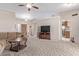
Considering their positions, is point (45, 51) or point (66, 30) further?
point (66, 30)

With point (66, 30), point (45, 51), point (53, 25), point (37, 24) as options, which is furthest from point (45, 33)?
point (45, 51)

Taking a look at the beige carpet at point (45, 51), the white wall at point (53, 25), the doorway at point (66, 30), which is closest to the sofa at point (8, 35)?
the beige carpet at point (45, 51)

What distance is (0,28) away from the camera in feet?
18.2

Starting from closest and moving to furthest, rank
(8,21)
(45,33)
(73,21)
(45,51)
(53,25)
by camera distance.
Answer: (45,51) < (8,21) < (73,21) < (45,33) < (53,25)

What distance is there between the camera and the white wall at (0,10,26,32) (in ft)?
17.9

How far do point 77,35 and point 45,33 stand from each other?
74.0 inches

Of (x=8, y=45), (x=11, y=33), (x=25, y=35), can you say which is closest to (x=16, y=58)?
(x=8, y=45)

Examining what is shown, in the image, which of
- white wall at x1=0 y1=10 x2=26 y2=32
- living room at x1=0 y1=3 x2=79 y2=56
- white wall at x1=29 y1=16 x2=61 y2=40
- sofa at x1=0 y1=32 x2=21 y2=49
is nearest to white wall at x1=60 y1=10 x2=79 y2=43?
living room at x1=0 y1=3 x2=79 y2=56

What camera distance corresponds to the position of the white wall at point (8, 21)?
5.45 meters

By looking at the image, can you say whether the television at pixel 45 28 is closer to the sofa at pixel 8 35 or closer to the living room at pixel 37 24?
the living room at pixel 37 24

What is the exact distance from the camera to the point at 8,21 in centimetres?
574

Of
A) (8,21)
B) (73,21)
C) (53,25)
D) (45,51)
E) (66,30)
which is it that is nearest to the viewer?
(45,51)

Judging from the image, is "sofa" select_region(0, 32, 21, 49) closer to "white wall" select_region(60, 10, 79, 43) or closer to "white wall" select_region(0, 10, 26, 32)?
"white wall" select_region(0, 10, 26, 32)

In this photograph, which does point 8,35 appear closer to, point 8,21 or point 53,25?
point 8,21
